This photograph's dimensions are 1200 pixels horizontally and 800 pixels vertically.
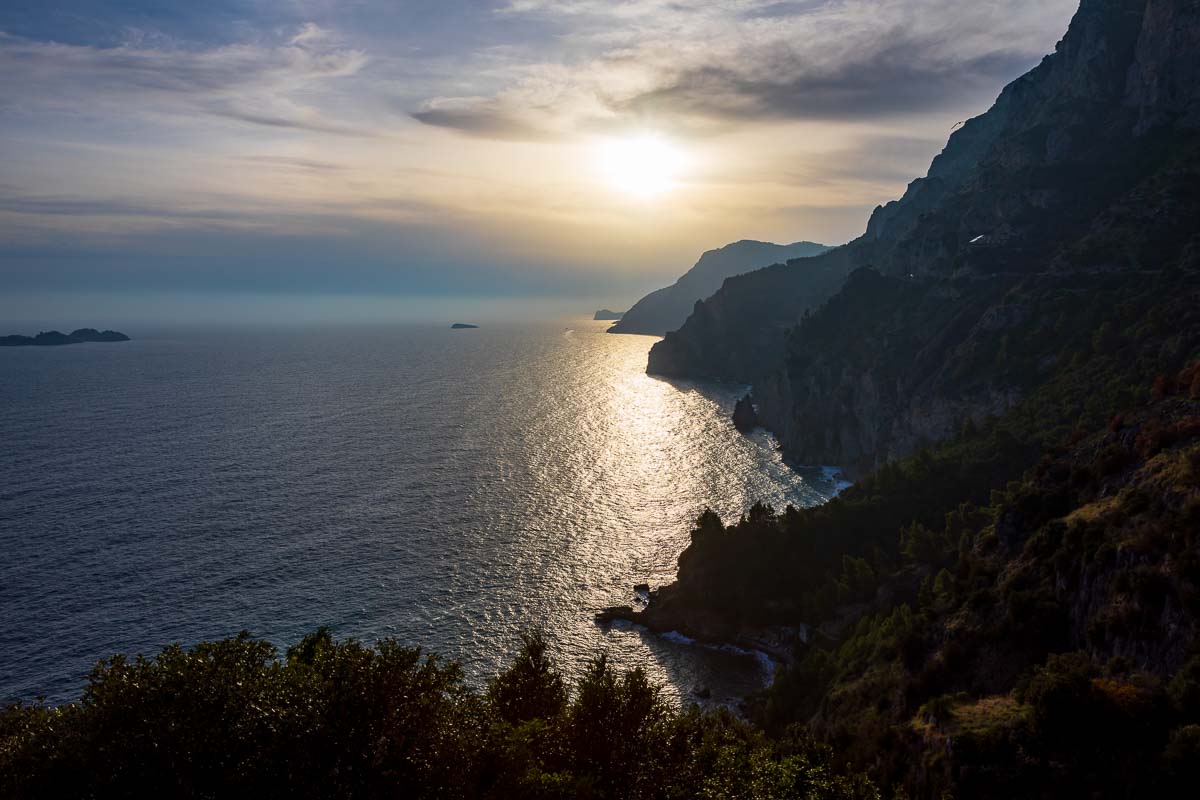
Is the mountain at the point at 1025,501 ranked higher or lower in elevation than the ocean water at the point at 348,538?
higher

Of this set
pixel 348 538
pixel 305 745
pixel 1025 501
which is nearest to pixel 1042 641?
pixel 1025 501

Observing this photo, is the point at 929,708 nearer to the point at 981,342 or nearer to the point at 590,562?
the point at 590,562

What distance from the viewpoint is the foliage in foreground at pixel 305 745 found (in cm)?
3106

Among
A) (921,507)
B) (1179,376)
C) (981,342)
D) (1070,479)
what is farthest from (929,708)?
(981,342)

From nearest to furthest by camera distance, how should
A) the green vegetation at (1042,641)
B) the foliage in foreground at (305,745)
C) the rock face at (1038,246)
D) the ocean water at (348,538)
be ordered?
the foliage in foreground at (305,745)
the green vegetation at (1042,641)
the ocean water at (348,538)
the rock face at (1038,246)

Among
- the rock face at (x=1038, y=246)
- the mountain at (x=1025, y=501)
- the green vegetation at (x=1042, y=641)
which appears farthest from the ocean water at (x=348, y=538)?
the rock face at (x=1038, y=246)

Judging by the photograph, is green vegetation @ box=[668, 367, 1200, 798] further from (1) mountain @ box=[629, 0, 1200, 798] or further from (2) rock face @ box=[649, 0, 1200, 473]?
(2) rock face @ box=[649, 0, 1200, 473]

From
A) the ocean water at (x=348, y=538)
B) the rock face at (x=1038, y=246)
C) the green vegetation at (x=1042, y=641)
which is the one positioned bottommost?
the ocean water at (x=348, y=538)

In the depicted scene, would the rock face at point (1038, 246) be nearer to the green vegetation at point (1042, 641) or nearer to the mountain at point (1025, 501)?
the mountain at point (1025, 501)

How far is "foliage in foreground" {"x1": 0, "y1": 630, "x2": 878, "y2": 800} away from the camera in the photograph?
31.1 metres

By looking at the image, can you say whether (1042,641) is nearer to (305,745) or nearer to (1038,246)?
(305,745)

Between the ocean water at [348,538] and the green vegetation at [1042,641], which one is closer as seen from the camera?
the green vegetation at [1042,641]

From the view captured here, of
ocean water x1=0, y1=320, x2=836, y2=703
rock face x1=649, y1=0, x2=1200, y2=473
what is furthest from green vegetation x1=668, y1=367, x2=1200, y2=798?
rock face x1=649, y1=0, x2=1200, y2=473

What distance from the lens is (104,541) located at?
110250 millimetres
